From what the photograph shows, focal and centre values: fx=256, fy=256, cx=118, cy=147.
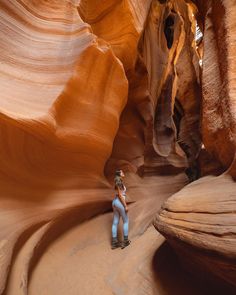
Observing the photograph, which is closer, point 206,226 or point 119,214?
point 206,226

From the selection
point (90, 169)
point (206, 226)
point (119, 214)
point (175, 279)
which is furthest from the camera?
point (90, 169)

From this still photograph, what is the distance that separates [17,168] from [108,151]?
5.90 feet

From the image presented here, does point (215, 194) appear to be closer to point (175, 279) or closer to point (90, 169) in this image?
point (175, 279)

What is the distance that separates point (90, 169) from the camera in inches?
176

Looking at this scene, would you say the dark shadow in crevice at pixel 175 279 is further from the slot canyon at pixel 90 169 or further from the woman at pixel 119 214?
the woman at pixel 119 214

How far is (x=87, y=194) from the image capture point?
434 centimetres

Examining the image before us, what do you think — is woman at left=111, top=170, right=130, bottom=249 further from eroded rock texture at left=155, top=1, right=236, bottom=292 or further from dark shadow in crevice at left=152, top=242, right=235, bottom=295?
eroded rock texture at left=155, top=1, right=236, bottom=292

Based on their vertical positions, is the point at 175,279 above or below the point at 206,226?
below

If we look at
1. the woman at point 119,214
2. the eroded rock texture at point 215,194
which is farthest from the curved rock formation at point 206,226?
the woman at point 119,214

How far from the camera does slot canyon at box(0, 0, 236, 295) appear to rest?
103 inches

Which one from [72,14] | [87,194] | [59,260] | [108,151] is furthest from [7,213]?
[72,14]

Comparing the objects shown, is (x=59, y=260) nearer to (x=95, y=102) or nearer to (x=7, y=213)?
(x=7, y=213)

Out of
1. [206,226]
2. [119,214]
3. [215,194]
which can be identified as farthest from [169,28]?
[206,226]

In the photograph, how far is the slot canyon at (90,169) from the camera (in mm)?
2617
